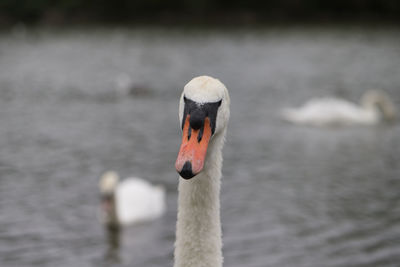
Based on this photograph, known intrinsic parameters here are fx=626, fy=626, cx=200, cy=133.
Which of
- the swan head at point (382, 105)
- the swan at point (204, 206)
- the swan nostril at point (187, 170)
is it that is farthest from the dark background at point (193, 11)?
the swan nostril at point (187, 170)

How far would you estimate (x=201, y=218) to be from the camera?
3.30 m

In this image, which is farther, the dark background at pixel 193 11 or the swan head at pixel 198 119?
the dark background at pixel 193 11

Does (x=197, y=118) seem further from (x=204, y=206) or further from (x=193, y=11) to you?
(x=193, y=11)

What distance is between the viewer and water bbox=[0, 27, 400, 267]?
8086 mm

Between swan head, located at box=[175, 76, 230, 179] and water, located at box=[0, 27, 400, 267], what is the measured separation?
15.4 ft

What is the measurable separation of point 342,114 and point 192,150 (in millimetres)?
12588

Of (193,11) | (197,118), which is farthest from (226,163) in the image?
(193,11)

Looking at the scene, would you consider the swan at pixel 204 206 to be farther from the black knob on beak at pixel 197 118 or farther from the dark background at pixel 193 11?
the dark background at pixel 193 11

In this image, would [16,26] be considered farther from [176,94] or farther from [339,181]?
[339,181]

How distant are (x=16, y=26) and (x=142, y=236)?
43496 millimetres

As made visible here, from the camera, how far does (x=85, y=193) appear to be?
10.1 metres

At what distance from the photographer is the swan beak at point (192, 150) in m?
2.85

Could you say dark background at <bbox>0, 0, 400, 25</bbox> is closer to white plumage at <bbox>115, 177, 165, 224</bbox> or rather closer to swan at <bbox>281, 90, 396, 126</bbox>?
swan at <bbox>281, 90, 396, 126</bbox>

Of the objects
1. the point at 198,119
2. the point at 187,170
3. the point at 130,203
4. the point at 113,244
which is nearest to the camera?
the point at 187,170
